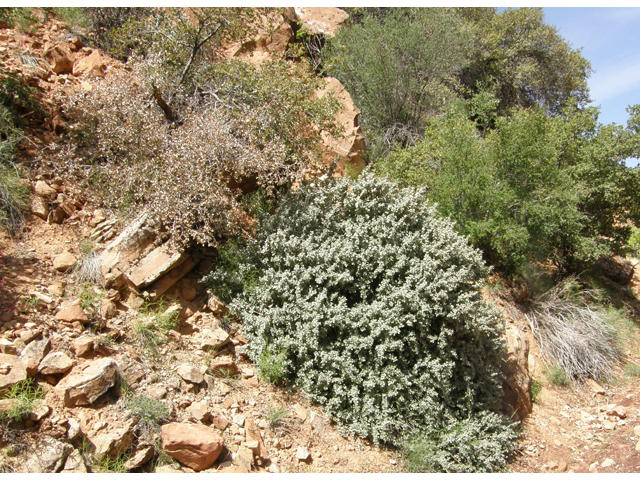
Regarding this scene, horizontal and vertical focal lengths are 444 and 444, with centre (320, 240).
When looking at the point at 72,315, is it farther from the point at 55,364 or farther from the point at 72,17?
the point at 72,17

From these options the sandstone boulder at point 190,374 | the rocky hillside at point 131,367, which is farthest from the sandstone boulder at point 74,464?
the sandstone boulder at point 190,374

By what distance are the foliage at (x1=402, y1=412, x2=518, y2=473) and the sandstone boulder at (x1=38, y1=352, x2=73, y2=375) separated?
3482 millimetres

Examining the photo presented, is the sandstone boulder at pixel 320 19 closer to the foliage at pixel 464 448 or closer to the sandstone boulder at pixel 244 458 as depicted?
the foliage at pixel 464 448

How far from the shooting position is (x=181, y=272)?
5.50 meters

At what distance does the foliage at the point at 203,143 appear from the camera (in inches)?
213

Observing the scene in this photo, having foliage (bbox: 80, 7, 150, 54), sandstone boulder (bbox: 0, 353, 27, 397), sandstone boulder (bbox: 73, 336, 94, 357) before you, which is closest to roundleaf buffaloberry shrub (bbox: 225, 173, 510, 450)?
sandstone boulder (bbox: 73, 336, 94, 357)

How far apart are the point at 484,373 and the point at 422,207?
2.22 meters

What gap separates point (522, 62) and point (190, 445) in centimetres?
1647

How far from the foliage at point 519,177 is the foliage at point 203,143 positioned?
268cm

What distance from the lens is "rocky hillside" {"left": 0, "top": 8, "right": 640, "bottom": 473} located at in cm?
369

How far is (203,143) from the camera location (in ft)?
18.5

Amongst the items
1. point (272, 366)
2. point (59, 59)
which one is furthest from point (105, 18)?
point (272, 366)

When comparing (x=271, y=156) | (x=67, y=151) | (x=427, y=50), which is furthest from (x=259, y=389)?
(x=427, y=50)

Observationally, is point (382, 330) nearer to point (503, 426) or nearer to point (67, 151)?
point (503, 426)
